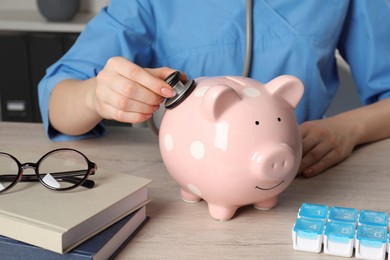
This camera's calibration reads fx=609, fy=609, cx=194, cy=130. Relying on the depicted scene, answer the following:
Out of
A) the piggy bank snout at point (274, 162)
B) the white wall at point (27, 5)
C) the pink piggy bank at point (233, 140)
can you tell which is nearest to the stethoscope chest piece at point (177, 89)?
the pink piggy bank at point (233, 140)

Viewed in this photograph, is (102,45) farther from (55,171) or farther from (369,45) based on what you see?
(369,45)

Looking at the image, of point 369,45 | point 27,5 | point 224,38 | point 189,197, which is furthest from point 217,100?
point 27,5

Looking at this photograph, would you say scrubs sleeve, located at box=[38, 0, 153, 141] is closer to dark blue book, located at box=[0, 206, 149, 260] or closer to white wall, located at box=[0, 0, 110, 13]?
dark blue book, located at box=[0, 206, 149, 260]

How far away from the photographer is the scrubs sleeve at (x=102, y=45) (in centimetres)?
100

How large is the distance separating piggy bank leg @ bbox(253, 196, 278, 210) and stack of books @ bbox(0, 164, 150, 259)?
0.13 m

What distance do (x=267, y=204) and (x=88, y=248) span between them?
0.23 metres

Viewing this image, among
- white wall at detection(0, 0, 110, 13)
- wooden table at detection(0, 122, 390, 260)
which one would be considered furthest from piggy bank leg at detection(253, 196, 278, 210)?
white wall at detection(0, 0, 110, 13)

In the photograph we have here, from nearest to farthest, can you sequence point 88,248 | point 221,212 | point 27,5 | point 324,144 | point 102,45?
point 88,248
point 221,212
point 324,144
point 102,45
point 27,5

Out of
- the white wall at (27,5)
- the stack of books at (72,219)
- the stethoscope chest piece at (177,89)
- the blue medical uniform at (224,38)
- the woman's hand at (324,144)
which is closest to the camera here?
the stack of books at (72,219)

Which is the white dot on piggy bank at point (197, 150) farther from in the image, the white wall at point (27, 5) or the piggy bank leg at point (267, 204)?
the white wall at point (27, 5)

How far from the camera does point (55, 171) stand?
700 mm

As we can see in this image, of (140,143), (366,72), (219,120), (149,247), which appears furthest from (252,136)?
(366,72)

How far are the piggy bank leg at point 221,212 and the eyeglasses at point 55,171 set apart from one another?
0.45 ft

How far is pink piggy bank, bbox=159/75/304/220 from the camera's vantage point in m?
0.63
